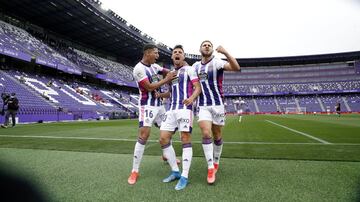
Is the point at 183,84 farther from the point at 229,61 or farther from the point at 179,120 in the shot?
the point at 229,61

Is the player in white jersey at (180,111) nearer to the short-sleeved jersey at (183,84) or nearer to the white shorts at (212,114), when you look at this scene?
the short-sleeved jersey at (183,84)

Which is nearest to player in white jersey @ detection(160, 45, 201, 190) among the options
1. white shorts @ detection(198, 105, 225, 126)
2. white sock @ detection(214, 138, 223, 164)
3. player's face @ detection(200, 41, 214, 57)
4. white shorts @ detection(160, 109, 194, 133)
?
white shorts @ detection(160, 109, 194, 133)

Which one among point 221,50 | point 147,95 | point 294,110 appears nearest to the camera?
point 221,50

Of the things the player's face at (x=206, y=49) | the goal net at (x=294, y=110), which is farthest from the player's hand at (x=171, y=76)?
the goal net at (x=294, y=110)

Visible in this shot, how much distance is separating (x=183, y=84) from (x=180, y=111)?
0.49 metres

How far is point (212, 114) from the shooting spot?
460 cm

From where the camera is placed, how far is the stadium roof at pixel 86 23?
33469mm

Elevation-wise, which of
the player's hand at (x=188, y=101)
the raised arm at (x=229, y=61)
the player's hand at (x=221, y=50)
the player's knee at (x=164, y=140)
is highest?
the player's hand at (x=221, y=50)

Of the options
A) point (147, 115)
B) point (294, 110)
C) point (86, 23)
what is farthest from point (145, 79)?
point (294, 110)

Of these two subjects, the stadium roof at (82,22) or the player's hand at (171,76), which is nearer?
the player's hand at (171,76)

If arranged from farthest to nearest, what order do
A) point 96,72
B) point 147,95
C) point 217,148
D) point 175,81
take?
point 96,72 < point 217,148 < point 147,95 < point 175,81

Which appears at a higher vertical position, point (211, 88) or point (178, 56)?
point (178, 56)

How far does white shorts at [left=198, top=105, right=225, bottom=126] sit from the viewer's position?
14.6 feet

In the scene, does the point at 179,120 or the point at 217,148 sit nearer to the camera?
the point at 179,120
